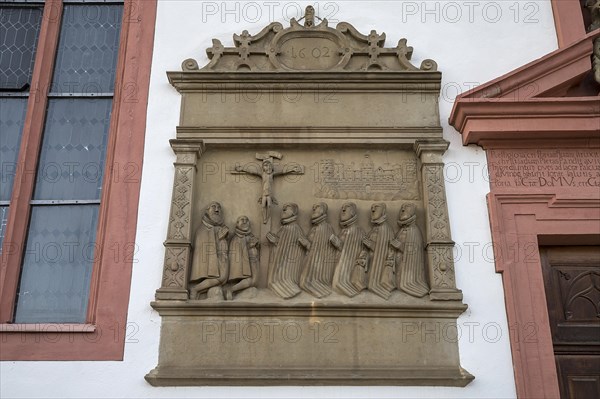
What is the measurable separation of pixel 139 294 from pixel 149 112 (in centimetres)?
184

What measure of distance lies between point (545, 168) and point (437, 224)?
3.80 feet

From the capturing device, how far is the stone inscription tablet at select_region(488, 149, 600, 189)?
7031mm

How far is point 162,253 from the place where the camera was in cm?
688

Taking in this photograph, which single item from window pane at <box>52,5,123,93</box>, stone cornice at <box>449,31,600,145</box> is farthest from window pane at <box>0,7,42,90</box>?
stone cornice at <box>449,31,600,145</box>

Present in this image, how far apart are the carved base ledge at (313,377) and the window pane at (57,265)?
1146mm

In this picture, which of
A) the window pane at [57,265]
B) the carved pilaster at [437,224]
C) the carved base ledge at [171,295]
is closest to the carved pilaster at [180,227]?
the carved base ledge at [171,295]

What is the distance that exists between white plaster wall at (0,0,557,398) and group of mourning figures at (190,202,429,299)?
1.31ft

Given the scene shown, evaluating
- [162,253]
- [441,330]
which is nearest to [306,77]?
[162,253]

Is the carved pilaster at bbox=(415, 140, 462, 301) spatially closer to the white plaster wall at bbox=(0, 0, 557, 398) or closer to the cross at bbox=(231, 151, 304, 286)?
the white plaster wall at bbox=(0, 0, 557, 398)

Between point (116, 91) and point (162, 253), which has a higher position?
point (116, 91)

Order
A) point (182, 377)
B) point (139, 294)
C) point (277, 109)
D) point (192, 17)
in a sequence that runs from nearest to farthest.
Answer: point (182, 377)
point (139, 294)
point (277, 109)
point (192, 17)

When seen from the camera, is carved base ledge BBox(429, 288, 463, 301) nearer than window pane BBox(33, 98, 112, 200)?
Yes

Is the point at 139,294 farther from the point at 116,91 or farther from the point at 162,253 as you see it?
the point at 116,91

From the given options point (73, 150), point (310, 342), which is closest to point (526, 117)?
point (310, 342)
